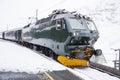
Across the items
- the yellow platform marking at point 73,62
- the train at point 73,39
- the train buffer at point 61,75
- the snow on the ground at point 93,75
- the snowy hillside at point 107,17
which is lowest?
the snow on the ground at point 93,75

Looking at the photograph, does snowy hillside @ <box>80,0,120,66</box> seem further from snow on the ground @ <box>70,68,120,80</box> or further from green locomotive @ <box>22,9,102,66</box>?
snow on the ground @ <box>70,68,120,80</box>

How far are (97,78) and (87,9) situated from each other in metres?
150

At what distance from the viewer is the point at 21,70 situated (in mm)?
12648

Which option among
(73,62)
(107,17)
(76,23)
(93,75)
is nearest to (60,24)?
(76,23)

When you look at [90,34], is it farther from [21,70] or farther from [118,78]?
[21,70]

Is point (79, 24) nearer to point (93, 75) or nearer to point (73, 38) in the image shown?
point (73, 38)

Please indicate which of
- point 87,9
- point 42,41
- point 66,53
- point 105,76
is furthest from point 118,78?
point 87,9

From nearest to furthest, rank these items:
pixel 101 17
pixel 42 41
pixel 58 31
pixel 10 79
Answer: pixel 10 79 → pixel 58 31 → pixel 42 41 → pixel 101 17

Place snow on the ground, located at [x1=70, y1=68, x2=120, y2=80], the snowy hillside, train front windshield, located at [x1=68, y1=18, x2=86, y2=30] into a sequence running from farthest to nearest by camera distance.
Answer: the snowy hillside, train front windshield, located at [x1=68, y1=18, x2=86, y2=30], snow on the ground, located at [x1=70, y1=68, x2=120, y2=80]

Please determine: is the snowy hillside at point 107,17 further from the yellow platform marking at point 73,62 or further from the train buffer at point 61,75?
the train buffer at point 61,75

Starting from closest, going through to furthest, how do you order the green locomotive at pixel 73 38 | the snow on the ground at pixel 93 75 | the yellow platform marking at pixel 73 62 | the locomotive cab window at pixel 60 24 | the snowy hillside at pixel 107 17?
the snow on the ground at pixel 93 75, the green locomotive at pixel 73 38, the yellow platform marking at pixel 73 62, the locomotive cab window at pixel 60 24, the snowy hillside at pixel 107 17

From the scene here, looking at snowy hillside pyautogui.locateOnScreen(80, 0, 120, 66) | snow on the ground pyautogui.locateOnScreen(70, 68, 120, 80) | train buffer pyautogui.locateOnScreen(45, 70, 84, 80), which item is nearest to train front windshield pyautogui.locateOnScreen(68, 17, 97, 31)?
snow on the ground pyautogui.locateOnScreen(70, 68, 120, 80)

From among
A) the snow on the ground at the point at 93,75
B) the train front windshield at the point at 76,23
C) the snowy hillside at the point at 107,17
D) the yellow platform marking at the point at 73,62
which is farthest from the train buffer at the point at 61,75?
the snowy hillside at the point at 107,17

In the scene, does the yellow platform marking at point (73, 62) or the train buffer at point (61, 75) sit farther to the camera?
the yellow platform marking at point (73, 62)
